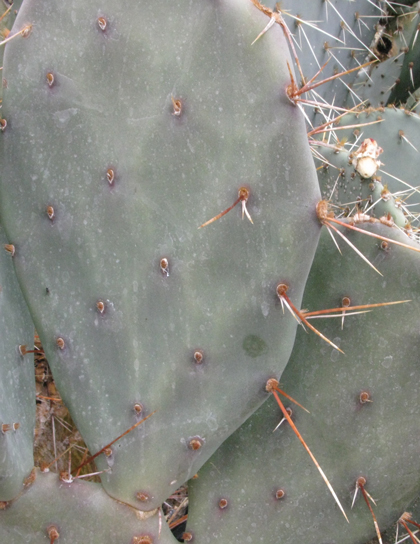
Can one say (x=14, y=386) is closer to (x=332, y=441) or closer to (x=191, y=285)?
(x=191, y=285)

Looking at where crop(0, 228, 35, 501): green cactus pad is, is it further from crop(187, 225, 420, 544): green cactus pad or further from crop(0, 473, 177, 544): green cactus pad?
crop(187, 225, 420, 544): green cactus pad

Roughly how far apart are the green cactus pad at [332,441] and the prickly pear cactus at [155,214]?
14 cm

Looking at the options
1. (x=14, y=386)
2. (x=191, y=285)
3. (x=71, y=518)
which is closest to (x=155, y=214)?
(x=191, y=285)

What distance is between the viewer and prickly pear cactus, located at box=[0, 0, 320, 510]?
0.95m

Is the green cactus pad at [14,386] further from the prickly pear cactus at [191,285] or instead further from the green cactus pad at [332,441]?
the green cactus pad at [332,441]

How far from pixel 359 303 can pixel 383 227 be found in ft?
0.48

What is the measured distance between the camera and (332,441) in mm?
1142

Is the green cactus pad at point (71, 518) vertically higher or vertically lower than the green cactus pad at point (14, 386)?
lower

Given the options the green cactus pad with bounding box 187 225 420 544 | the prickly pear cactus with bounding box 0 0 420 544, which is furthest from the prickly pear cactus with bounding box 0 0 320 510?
the green cactus pad with bounding box 187 225 420 544

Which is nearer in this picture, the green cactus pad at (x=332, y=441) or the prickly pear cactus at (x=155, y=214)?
the prickly pear cactus at (x=155, y=214)

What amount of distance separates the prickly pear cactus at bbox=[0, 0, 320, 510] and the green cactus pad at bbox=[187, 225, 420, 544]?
14 centimetres

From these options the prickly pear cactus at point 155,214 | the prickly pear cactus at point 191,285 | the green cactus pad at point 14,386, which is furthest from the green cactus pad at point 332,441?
Result: the green cactus pad at point 14,386

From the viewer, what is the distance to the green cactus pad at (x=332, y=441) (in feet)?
3.68

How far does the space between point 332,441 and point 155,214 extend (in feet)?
1.77
